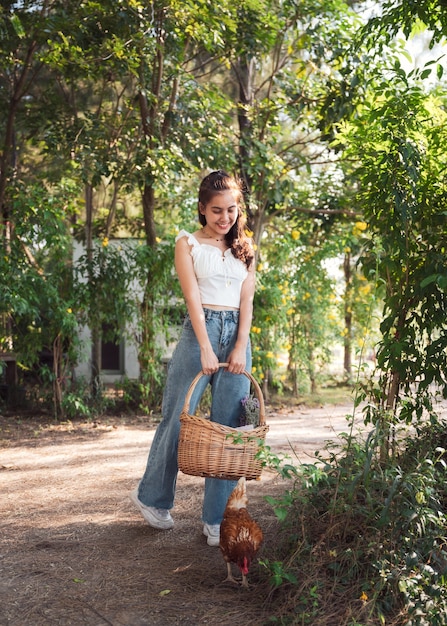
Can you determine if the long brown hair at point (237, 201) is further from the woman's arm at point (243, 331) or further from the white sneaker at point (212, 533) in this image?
the white sneaker at point (212, 533)

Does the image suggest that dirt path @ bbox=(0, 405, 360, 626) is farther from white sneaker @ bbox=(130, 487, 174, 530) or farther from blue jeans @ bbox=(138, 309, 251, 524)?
blue jeans @ bbox=(138, 309, 251, 524)

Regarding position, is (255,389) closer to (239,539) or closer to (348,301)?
(239,539)

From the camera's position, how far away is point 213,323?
313 centimetres

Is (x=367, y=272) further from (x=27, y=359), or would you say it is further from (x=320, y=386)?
(x=320, y=386)

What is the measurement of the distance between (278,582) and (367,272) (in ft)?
5.46

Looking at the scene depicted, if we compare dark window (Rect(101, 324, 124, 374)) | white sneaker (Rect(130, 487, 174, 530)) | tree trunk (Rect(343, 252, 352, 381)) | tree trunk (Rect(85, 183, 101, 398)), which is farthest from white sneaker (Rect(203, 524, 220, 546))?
dark window (Rect(101, 324, 124, 374))

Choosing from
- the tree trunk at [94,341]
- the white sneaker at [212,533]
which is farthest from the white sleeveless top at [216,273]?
the tree trunk at [94,341]

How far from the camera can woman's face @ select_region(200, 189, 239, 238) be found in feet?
10.1

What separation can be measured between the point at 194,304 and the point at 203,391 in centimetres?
41

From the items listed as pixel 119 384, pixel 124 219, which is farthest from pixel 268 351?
pixel 124 219

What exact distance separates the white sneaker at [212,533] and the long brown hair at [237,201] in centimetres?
122

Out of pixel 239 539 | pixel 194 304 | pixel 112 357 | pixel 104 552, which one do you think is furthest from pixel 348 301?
pixel 239 539

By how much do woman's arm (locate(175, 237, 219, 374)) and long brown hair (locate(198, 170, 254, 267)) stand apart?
0.21 metres

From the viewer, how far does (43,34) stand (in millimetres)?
6027
